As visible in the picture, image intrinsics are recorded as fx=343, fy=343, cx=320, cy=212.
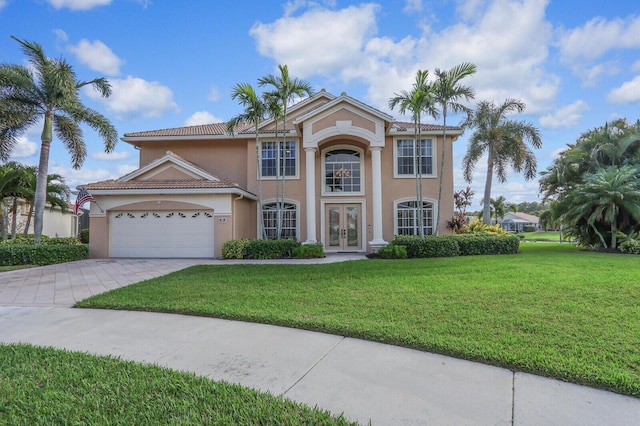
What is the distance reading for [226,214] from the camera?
48.9 ft

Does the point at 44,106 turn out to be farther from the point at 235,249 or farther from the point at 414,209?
the point at 414,209

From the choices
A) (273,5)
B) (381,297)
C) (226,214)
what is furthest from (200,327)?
(273,5)

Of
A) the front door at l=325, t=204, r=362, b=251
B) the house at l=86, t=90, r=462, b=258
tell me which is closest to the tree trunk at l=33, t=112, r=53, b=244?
the house at l=86, t=90, r=462, b=258

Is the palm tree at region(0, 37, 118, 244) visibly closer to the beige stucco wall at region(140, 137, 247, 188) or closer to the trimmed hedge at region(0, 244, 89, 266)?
the trimmed hedge at region(0, 244, 89, 266)

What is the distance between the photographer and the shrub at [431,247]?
45.3 ft

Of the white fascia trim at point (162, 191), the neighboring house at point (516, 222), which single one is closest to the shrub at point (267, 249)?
the white fascia trim at point (162, 191)

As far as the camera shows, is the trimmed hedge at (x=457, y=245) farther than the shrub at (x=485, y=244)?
No

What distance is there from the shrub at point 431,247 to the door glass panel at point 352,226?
3.71 meters

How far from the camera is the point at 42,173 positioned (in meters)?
14.5

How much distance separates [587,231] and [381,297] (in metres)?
14.4

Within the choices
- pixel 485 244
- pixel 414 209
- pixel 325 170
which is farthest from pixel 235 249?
pixel 485 244

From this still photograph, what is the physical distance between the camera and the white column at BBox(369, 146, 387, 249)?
1584 centimetres

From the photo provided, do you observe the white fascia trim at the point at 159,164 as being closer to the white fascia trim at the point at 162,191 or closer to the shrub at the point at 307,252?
the white fascia trim at the point at 162,191

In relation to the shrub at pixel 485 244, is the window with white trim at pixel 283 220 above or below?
above
